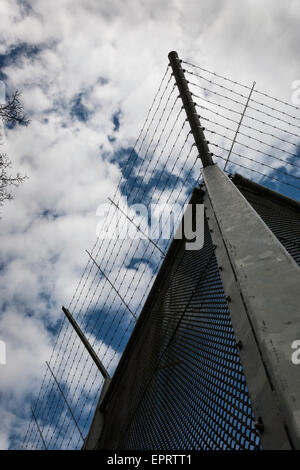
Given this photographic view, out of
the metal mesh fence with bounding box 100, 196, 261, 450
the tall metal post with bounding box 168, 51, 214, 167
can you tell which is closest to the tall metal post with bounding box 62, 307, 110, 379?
the metal mesh fence with bounding box 100, 196, 261, 450

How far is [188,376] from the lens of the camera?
2975 millimetres

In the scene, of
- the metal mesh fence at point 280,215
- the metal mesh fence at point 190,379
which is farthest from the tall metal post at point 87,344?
the metal mesh fence at point 280,215

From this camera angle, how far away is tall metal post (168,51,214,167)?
5.34 meters

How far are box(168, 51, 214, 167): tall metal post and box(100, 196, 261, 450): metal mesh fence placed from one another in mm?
1681

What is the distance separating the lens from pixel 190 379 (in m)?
2.90

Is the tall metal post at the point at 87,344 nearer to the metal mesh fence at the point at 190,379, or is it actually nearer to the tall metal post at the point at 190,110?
the metal mesh fence at the point at 190,379

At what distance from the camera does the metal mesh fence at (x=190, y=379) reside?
201 centimetres

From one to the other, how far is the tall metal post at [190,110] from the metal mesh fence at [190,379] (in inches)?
66.2

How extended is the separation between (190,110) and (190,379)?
496 centimetres

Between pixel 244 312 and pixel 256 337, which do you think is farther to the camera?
pixel 244 312
